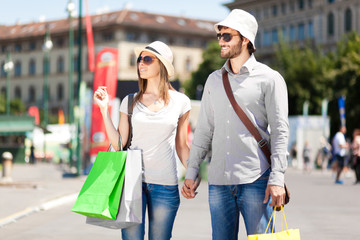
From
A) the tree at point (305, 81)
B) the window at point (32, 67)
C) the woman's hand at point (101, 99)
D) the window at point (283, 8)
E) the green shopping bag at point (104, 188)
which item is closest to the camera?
the green shopping bag at point (104, 188)

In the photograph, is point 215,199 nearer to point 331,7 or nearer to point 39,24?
point 331,7

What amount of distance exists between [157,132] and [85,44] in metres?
111

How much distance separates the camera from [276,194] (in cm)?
493

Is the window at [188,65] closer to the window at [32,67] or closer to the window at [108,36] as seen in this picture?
the window at [108,36]

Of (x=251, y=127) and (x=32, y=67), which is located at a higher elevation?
(x=32, y=67)

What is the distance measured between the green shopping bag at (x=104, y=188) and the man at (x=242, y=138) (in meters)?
0.47

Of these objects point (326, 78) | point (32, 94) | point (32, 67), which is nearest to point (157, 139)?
point (326, 78)

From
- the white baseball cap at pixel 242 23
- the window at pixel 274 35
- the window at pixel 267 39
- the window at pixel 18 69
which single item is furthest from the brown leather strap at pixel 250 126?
the window at pixel 18 69

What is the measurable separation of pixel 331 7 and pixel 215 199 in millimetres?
80435

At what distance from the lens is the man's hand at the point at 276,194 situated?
16.2 feet

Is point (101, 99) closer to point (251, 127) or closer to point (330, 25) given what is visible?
point (251, 127)

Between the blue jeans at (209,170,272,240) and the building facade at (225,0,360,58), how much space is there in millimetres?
69066

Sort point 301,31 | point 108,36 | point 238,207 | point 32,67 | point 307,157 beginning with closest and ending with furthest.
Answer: point 238,207
point 307,157
point 301,31
point 108,36
point 32,67

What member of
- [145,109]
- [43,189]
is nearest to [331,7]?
[43,189]
